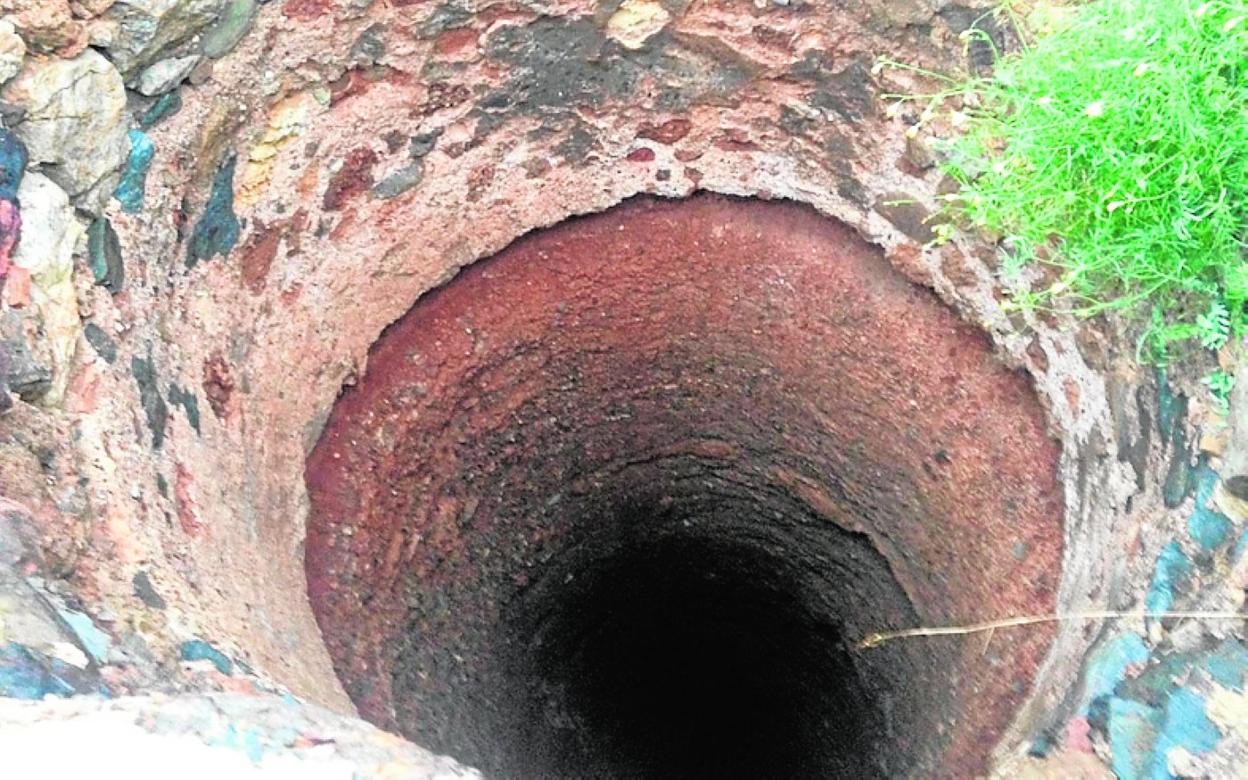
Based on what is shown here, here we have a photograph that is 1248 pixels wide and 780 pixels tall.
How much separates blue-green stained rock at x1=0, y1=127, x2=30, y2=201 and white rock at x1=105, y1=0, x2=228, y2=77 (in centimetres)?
36

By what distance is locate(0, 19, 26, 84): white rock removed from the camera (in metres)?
2.18

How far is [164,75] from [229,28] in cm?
24

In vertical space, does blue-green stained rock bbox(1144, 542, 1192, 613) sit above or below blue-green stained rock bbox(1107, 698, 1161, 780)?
above

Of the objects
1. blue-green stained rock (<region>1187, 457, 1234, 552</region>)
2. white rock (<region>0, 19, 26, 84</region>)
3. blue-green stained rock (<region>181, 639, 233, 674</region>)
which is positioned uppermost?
white rock (<region>0, 19, 26, 84</region>)

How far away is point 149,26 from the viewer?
244cm

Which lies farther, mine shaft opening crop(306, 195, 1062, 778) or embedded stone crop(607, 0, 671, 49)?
mine shaft opening crop(306, 195, 1062, 778)

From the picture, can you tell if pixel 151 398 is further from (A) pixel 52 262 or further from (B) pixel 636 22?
(B) pixel 636 22

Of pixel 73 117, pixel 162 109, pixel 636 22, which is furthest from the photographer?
pixel 636 22

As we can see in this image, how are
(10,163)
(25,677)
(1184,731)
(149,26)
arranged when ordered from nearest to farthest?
1. (25,677)
2. (1184,731)
3. (10,163)
4. (149,26)

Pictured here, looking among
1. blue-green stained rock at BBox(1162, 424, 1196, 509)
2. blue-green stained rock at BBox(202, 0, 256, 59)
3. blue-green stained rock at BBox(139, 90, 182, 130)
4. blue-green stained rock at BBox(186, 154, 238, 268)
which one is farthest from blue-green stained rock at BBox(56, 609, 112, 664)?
blue-green stained rock at BBox(1162, 424, 1196, 509)

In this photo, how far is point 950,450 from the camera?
3.40 meters

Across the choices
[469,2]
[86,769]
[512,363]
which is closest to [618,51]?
[469,2]

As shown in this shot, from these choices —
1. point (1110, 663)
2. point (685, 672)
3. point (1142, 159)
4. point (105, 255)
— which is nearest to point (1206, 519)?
point (1110, 663)

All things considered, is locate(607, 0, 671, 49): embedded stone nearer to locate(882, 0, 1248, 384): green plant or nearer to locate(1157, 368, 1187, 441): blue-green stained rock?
locate(882, 0, 1248, 384): green plant
